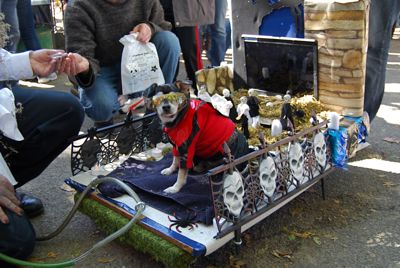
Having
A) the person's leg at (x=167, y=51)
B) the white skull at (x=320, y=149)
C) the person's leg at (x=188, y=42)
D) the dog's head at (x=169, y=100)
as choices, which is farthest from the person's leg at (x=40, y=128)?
the person's leg at (x=188, y=42)

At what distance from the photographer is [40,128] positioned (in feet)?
7.85

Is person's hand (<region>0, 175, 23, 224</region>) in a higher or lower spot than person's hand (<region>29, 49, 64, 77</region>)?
lower

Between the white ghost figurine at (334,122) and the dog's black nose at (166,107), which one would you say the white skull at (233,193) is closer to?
the dog's black nose at (166,107)

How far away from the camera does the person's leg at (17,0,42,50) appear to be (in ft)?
15.5

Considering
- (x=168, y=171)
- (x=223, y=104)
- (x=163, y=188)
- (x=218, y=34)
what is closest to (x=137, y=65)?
(x=223, y=104)

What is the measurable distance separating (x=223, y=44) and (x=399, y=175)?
246 cm

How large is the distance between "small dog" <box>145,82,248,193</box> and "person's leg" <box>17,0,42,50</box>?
128 inches

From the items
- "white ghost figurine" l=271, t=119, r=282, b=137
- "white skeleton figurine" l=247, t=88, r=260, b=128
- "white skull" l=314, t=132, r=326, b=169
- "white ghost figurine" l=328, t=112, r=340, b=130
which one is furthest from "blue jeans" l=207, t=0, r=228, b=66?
"white skull" l=314, t=132, r=326, b=169

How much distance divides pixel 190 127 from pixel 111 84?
4.20 ft

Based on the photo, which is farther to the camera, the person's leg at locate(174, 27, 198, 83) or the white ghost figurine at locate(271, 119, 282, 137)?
the person's leg at locate(174, 27, 198, 83)

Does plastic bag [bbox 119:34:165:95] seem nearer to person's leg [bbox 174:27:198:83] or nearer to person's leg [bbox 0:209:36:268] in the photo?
person's leg [bbox 174:27:198:83]

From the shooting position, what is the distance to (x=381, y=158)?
3.02 metres

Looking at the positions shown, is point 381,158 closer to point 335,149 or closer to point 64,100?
point 335,149

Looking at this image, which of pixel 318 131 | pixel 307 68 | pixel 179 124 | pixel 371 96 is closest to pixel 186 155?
pixel 179 124
